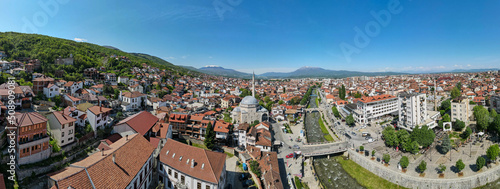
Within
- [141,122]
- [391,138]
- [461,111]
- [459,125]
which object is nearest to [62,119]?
[141,122]

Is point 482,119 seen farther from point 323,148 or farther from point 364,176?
point 323,148

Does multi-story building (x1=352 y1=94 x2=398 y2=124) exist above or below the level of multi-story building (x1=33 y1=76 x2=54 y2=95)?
below

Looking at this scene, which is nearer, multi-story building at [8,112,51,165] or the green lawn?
multi-story building at [8,112,51,165]

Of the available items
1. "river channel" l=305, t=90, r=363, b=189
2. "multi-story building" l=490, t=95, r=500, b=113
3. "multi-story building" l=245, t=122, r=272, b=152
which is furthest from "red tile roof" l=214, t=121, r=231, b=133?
"multi-story building" l=490, t=95, r=500, b=113

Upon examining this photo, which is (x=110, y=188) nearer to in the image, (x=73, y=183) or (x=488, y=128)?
(x=73, y=183)

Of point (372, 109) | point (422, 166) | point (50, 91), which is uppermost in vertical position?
point (50, 91)

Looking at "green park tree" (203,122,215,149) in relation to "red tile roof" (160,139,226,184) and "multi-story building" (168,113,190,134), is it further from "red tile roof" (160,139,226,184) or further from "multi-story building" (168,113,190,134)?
"red tile roof" (160,139,226,184)
